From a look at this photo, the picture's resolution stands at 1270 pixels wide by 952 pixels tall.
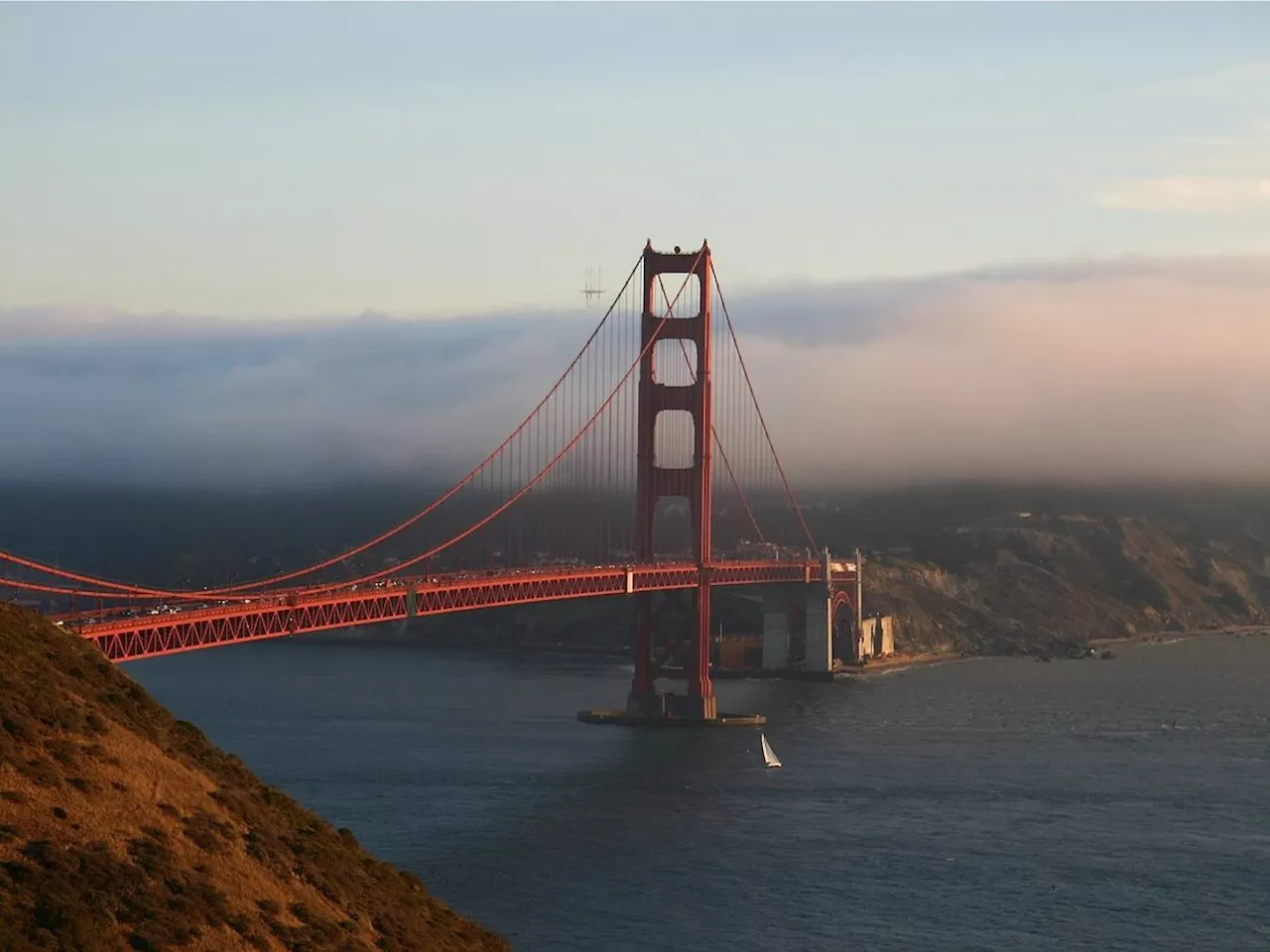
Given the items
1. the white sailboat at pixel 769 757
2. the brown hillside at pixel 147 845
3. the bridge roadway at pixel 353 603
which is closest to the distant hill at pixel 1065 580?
the bridge roadway at pixel 353 603

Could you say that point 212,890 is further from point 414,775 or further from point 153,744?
point 414,775

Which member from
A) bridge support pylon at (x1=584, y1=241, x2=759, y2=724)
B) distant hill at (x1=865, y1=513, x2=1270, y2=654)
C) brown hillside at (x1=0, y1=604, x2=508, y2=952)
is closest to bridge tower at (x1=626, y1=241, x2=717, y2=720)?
bridge support pylon at (x1=584, y1=241, x2=759, y2=724)

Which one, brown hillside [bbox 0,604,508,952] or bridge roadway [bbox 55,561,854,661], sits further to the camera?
bridge roadway [bbox 55,561,854,661]

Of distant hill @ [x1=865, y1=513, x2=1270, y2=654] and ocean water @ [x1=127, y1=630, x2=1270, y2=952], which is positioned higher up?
distant hill @ [x1=865, y1=513, x2=1270, y2=654]

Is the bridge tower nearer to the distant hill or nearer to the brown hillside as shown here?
the distant hill

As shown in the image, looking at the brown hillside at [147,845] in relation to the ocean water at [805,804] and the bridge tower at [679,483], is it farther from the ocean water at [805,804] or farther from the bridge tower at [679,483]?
the bridge tower at [679,483]

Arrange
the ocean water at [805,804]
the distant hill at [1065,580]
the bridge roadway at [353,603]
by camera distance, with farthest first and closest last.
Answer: the distant hill at [1065,580]
the bridge roadway at [353,603]
the ocean water at [805,804]
